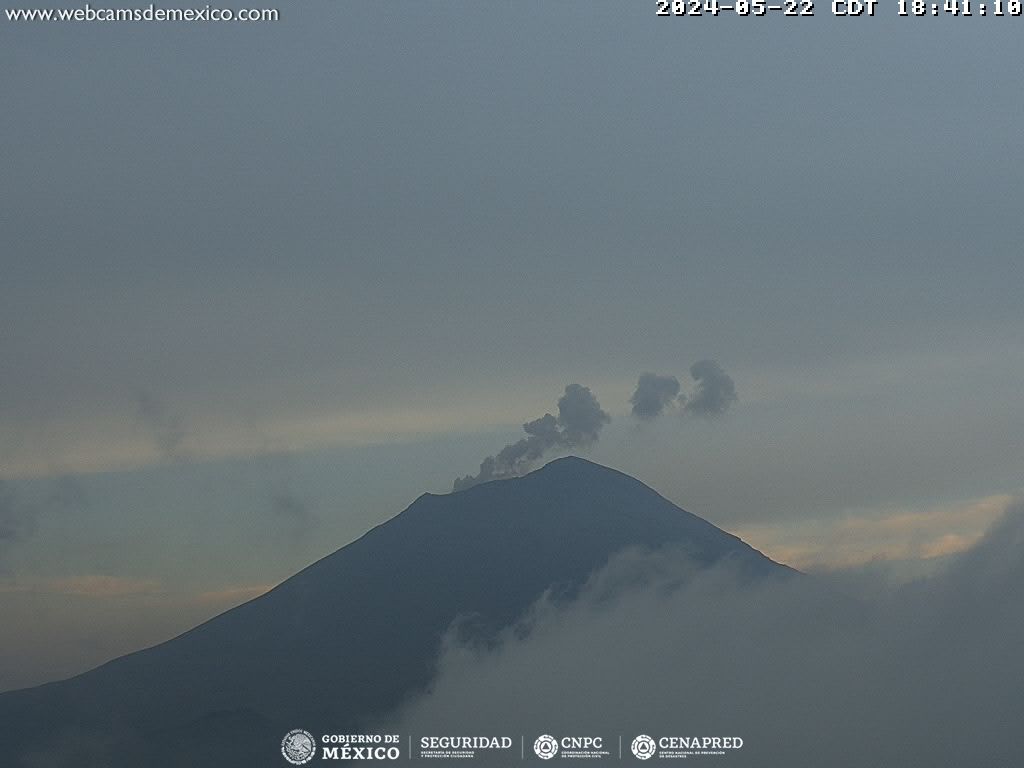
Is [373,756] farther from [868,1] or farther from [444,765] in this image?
[444,765]

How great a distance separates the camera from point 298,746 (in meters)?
90.7

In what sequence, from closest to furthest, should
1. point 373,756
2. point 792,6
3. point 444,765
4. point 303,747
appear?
point 792,6, point 373,756, point 303,747, point 444,765

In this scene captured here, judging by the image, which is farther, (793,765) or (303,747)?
(793,765)

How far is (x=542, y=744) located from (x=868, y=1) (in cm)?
5870

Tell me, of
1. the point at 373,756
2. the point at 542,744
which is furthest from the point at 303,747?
the point at 542,744

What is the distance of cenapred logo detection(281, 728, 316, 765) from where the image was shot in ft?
294

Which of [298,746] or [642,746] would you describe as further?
[642,746]

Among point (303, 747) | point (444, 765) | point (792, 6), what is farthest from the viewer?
point (444, 765)

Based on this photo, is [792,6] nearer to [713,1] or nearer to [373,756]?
[713,1]

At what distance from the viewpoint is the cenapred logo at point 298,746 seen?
294ft

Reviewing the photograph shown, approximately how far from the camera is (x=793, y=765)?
192625 mm

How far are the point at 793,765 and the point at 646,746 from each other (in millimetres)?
109292

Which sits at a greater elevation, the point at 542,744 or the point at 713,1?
the point at 713,1

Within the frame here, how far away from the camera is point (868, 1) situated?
225 feet
